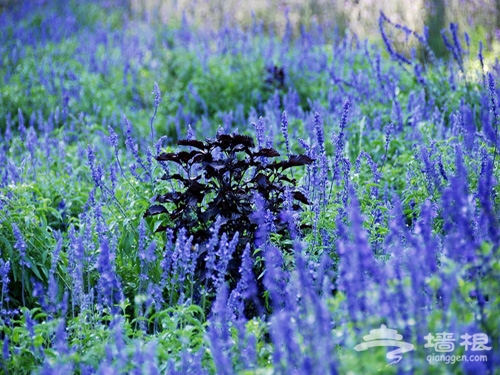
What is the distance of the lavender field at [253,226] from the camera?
2105mm

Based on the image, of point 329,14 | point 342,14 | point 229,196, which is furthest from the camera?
point 329,14

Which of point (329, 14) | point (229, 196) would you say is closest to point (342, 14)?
point (329, 14)

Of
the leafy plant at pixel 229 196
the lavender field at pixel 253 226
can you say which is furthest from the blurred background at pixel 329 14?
the leafy plant at pixel 229 196

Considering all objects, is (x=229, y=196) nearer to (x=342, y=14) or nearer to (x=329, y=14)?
(x=342, y=14)

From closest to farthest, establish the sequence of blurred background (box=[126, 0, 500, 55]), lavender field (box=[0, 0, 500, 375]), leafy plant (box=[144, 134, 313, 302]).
A: lavender field (box=[0, 0, 500, 375]) < leafy plant (box=[144, 134, 313, 302]) < blurred background (box=[126, 0, 500, 55])

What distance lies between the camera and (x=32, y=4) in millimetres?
12852

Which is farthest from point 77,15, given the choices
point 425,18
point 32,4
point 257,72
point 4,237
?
point 4,237

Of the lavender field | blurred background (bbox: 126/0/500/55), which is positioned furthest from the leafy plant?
blurred background (bbox: 126/0/500/55)

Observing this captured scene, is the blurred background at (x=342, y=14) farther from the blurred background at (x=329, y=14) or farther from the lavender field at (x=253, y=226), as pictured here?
the lavender field at (x=253, y=226)

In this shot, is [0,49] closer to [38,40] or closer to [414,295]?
[38,40]

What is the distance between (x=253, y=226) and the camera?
11.3 ft

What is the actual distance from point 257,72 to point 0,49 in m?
4.16

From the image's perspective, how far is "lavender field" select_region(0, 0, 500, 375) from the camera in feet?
6.91

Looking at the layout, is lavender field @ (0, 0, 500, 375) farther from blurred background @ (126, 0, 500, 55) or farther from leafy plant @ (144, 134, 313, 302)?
blurred background @ (126, 0, 500, 55)
